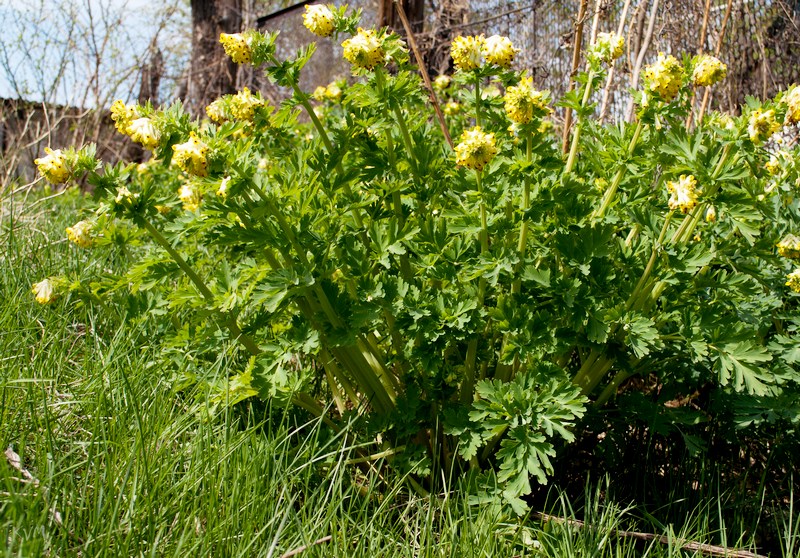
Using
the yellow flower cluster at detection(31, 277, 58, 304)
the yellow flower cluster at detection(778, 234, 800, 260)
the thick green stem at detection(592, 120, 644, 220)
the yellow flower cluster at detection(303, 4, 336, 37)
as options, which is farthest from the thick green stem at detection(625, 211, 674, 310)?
the yellow flower cluster at detection(31, 277, 58, 304)

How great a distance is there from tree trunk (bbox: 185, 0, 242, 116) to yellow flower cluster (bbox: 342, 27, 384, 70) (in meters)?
6.83

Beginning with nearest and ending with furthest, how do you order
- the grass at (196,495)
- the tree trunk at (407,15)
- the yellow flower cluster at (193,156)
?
the grass at (196,495), the yellow flower cluster at (193,156), the tree trunk at (407,15)

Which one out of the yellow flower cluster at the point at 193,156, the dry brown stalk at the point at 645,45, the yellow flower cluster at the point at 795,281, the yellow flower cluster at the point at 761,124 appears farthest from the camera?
the dry brown stalk at the point at 645,45

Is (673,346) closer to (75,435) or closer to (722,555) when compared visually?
(722,555)

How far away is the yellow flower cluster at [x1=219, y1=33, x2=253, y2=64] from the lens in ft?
6.34

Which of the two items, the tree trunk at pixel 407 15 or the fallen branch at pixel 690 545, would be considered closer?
the fallen branch at pixel 690 545

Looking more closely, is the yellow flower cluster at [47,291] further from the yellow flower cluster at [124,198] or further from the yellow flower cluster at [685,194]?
the yellow flower cluster at [685,194]

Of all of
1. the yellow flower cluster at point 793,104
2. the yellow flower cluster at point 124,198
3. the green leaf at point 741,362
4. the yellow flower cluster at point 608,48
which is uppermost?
the yellow flower cluster at point 608,48

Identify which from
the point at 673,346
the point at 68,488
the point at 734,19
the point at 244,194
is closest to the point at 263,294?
the point at 244,194

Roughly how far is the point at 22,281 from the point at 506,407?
213 cm

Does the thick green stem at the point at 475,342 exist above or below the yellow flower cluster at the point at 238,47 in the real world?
below

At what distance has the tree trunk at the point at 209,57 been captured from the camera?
8.61 metres

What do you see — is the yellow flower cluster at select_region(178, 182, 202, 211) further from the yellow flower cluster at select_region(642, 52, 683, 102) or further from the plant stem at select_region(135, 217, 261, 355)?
the yellow flower cluster at select_region(642, 52, 683, 102)

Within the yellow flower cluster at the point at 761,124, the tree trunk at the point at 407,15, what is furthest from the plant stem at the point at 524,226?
the tree trunk at the point at 407,15
